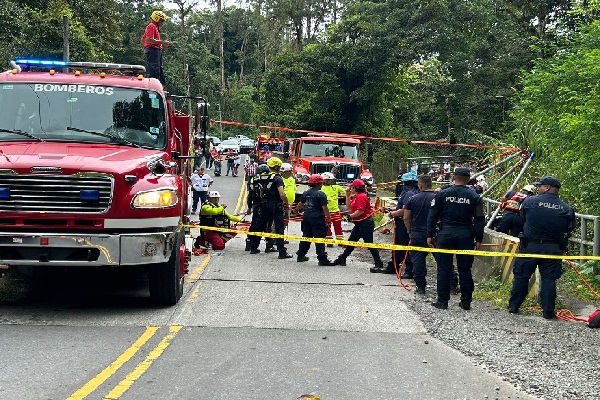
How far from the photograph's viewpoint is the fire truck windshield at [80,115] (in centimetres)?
901

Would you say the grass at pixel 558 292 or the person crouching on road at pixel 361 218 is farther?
the person crouching on road at pixel 361 218

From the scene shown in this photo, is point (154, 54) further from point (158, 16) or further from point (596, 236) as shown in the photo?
point (596, 236)

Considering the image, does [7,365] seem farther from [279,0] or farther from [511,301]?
[279,0]

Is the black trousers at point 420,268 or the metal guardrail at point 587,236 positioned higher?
the metal guardrail at point 587,236

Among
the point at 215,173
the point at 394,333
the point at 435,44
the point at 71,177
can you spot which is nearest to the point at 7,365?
the point at 71,177

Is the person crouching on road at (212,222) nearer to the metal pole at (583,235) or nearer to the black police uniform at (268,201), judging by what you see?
the black police uniform at (268,201)

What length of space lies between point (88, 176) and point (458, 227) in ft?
16.1

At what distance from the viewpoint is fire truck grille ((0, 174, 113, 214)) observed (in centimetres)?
789

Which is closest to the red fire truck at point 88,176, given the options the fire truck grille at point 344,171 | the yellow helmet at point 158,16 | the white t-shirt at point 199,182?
the yellow helmet at point 158,16

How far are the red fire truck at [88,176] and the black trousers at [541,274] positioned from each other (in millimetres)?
4431

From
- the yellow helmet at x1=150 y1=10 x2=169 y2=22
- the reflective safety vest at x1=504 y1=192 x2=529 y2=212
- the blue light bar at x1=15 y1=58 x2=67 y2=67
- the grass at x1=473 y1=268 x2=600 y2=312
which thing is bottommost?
the grass at x1=473 y1=268 x2=600 y2=312

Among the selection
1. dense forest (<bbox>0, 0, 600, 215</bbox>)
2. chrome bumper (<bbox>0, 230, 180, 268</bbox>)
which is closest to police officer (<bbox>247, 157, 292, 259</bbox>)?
chrome bumper (<bbox>0, 230, 180, 268</bbox>)

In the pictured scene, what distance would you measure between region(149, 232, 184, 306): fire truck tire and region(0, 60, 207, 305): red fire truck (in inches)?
0.5

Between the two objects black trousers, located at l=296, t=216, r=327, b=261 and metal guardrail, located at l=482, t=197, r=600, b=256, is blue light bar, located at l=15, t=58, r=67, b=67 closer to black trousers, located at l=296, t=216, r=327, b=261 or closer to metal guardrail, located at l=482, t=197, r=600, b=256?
black trousers, located at l=296, t=216, r=327, b=261
